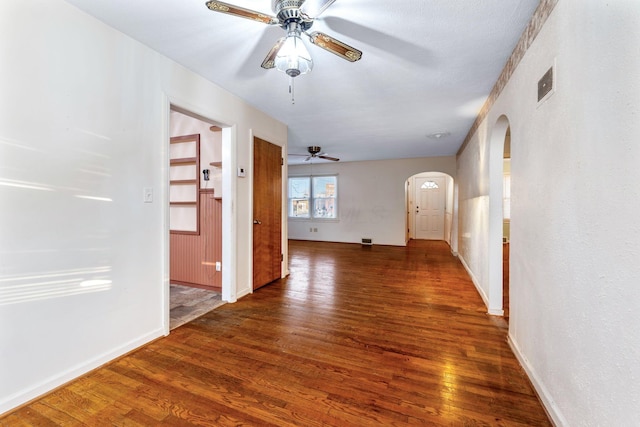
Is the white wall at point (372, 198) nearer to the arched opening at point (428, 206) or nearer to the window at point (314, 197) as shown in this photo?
the window at point (314, 197)

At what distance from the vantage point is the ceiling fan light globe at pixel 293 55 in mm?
1661

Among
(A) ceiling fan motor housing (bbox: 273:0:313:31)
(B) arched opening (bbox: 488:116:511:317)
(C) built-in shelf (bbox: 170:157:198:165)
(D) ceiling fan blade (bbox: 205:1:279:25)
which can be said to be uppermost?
(A) ceiling fan motor housing (bbox: 273:0:313:31)

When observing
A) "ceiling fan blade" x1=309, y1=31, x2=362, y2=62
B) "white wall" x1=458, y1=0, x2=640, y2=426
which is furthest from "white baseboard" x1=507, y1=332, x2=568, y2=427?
"ceiling fan blade" x1=309, y1=31, x2=362, y2=62

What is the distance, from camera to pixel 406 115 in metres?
3.65

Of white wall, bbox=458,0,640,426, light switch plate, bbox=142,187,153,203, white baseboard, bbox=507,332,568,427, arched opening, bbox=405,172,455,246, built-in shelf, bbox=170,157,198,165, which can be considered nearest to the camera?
white wall, bbox=458,0,640,426

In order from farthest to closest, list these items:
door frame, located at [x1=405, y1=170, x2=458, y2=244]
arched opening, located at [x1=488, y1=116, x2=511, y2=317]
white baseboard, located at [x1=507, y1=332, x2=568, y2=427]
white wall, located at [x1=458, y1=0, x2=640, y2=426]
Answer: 1. door frame, located at [x1=405, y1=170, x2=458, y2=244]
2. arched opening, located at [x1=488, y1=116, x2=511, y2=317]
3. white baseboard, located at [x1=507, y1=332, x2=568, y2=427]
4. white wall, located at [x1=458, y1=0, x2=640, y2=426]

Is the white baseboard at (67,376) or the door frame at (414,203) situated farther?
the door frame at (414,203)

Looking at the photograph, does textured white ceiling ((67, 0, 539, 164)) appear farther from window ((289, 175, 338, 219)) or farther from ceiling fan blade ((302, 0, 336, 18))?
window ((289, 175, 338, 219))

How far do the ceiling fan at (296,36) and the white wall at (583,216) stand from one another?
1.07m

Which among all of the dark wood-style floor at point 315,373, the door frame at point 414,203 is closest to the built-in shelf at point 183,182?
the dark wood-style floor at point 315,373

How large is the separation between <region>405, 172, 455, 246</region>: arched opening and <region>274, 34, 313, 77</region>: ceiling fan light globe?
24.4 ft

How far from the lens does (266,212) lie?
144 inches

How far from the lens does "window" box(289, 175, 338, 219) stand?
793 centimetres

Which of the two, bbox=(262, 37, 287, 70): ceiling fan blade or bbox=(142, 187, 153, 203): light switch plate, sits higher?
bbox=(262, 37, 287, 70): ceiling fan blade
